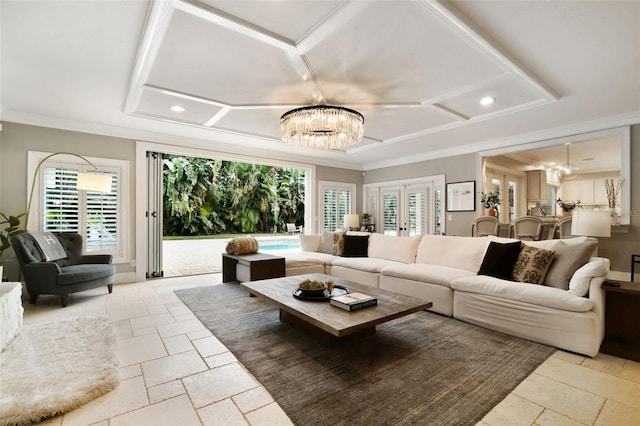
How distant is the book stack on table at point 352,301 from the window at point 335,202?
4.80 m

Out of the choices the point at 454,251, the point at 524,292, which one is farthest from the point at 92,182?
the point at 524,292

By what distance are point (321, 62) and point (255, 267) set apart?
2856 millimetres

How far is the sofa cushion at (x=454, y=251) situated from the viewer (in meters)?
3.68

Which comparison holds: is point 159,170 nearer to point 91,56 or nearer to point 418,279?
point 91,56

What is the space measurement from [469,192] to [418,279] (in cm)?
309

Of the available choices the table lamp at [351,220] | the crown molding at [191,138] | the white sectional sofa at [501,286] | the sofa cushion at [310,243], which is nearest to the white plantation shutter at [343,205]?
the table lamp at [351,220]

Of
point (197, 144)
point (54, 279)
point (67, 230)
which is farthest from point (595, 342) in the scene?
point (67, 230)

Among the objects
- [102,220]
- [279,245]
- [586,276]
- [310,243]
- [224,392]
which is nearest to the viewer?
[224,392]

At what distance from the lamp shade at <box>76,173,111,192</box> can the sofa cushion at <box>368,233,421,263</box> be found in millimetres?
4222

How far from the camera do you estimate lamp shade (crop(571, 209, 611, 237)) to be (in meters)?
3.09

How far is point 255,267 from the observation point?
4.29 metres

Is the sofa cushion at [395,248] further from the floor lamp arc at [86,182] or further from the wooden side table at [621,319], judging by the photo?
the floor lamp arc at [86,182]

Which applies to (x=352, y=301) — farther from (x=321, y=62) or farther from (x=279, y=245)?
(x=279, y=245)

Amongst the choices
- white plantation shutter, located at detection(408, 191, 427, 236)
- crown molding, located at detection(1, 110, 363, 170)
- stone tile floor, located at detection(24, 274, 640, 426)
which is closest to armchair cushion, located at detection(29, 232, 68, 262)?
crown molding, located at detection(1, 110, 363, 170)
